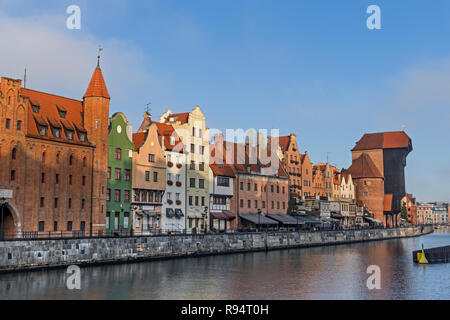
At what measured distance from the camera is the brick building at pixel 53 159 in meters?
55.4

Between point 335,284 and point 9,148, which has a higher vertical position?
point 9,148

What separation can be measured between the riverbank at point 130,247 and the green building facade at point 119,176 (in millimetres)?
7548

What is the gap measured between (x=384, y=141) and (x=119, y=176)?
121 metres

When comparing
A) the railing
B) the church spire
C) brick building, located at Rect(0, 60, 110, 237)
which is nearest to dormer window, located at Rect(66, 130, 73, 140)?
brick building, located at Rect(0, 60, 110, 237)

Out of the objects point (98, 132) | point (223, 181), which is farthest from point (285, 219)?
point (98, 132)

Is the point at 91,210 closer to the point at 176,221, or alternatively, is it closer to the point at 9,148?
the point at 9,148

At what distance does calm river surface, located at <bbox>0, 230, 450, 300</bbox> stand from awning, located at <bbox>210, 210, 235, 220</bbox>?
23206 mm

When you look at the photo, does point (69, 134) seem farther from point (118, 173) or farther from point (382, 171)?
point (382, 171)

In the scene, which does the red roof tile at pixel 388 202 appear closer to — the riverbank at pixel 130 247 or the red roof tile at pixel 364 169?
the red roof tile at pixel 364 169

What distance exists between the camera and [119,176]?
6944 centimetres

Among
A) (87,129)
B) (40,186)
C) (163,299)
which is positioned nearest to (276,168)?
(87,129)

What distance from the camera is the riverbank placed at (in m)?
47.2
